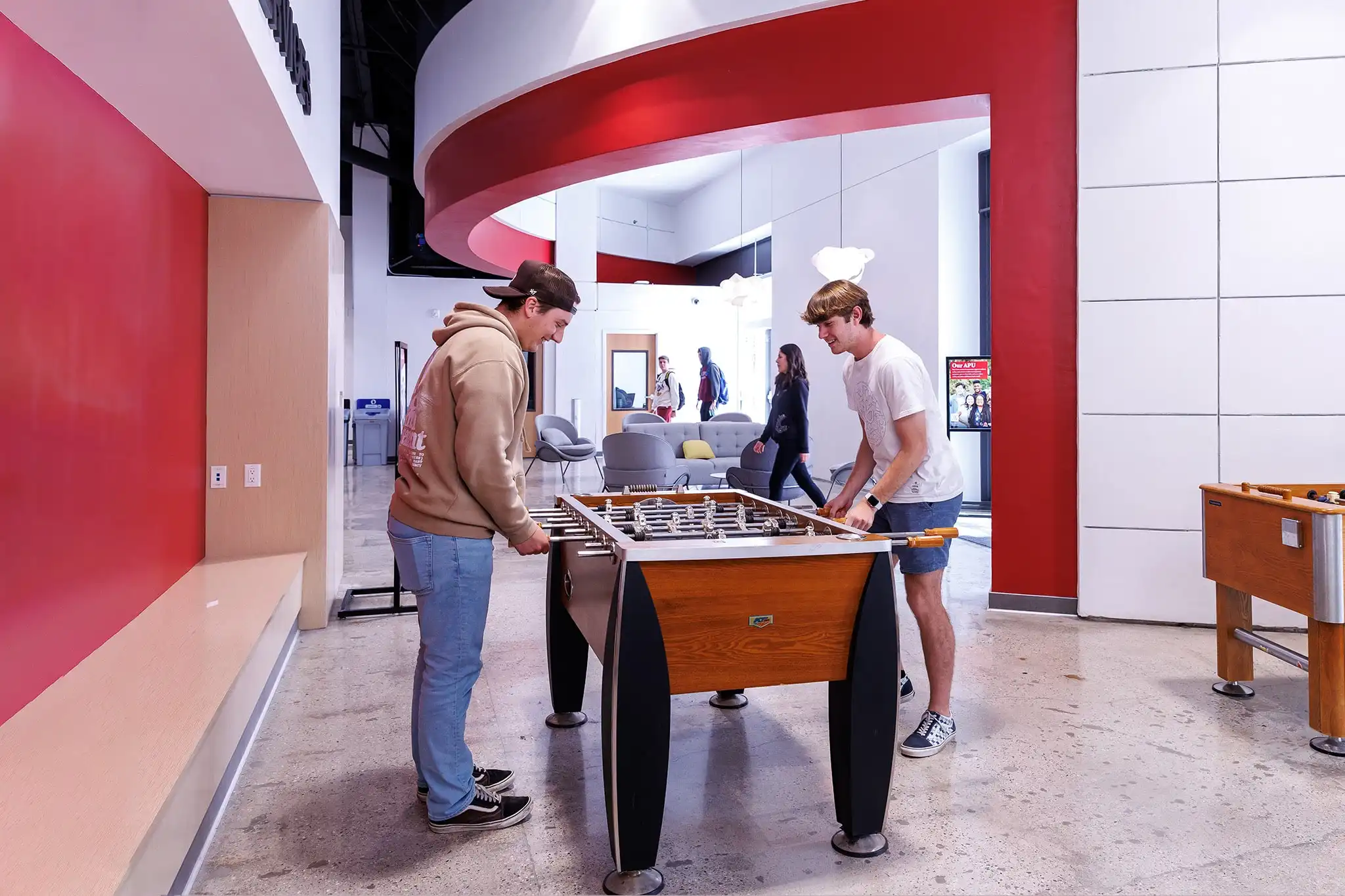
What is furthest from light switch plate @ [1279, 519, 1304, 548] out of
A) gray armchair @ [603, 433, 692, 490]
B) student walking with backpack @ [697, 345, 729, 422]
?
student walking with backpack @ [697, 345, 729, 422]

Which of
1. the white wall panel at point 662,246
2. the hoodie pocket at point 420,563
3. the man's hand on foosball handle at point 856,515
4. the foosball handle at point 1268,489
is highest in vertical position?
the white wall panel at point 662,246

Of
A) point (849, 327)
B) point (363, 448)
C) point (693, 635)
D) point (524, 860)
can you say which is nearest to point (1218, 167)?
point (849, 327)

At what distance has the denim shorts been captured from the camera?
310cm

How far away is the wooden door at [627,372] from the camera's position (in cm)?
1595

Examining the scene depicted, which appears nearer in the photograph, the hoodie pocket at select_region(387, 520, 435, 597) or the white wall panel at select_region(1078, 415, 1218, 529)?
the hoodie pocket at select_region(387, 520, 435, 597)

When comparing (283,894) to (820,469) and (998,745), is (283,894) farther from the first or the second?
(820,469)

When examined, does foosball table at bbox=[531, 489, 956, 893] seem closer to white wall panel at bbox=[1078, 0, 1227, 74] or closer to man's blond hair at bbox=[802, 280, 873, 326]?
man's blond hair at bbox=[802, 280, 873, 326]

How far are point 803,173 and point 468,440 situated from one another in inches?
378

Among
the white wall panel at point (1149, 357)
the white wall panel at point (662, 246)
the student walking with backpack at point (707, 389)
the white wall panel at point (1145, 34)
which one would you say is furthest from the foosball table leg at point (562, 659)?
the white wall panel at point (662, 246)

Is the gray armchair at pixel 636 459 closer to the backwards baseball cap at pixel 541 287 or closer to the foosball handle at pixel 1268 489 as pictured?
the foosball handle at pixel 1268 489

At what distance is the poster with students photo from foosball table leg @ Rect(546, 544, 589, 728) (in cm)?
598

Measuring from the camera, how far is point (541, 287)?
263 centimetres

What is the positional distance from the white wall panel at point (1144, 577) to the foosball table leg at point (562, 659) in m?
3.07

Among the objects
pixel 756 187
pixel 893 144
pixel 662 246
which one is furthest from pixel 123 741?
pixel 662 246
